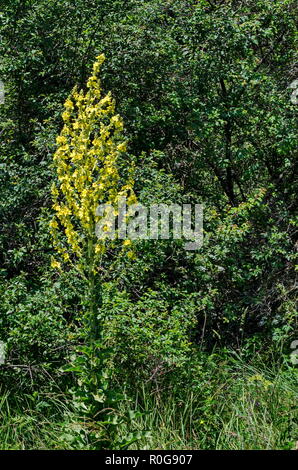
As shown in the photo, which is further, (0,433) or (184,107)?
(184,107)

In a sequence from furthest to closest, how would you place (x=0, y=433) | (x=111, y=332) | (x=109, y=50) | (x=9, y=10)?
(x=109, y=50) < (x=9, y=10) < (x=111, y=332) < (x=0, y=433)

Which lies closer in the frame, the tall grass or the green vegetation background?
the tall grass

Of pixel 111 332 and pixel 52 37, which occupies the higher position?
pixel 52 37

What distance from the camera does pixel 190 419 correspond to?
4680 mm

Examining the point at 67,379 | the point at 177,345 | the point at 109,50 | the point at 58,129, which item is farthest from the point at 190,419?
the point at 109,50

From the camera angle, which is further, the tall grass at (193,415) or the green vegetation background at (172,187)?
the green vegetation background at (172,187)

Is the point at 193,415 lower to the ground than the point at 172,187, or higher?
lower

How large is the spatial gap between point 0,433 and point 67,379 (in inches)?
33.9

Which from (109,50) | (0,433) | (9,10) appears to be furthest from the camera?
(109,50)

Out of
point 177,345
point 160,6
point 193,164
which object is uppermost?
point 160,6

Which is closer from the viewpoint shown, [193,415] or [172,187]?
[193,415]

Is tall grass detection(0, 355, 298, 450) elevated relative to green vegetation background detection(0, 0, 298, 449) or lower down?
lower down

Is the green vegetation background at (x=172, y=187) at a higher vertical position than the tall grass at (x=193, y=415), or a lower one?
higher

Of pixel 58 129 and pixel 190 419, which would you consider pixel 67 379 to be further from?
pixel 58 129
